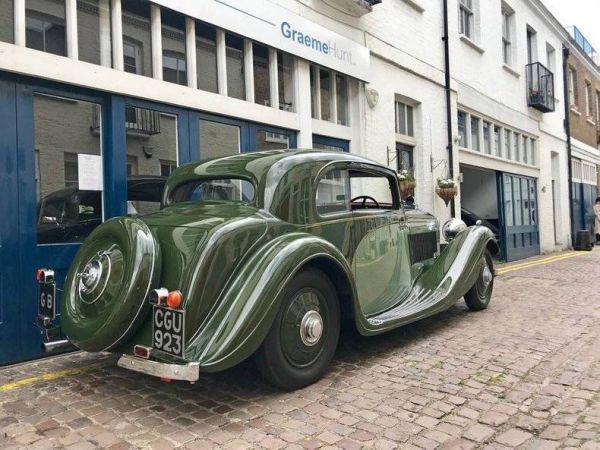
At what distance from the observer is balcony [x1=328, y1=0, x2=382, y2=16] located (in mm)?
8047

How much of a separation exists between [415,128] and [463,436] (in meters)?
8.11

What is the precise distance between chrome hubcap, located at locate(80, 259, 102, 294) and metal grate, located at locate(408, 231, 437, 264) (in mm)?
3158

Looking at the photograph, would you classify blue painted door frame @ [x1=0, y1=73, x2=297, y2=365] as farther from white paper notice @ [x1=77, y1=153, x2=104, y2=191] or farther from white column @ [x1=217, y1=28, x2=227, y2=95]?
white column @ [x1=217, y1=28, x2=227, y2=95]

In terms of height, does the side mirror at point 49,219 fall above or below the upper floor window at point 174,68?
below

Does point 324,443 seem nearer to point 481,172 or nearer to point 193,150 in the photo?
point 193,150

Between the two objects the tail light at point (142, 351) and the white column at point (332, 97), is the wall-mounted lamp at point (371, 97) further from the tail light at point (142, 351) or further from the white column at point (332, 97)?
the tail light at point (142, 351)

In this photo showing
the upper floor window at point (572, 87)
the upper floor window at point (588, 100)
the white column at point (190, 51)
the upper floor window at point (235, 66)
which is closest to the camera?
the white column at point (190, 51)

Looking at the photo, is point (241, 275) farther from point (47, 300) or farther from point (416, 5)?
point (416, 5)

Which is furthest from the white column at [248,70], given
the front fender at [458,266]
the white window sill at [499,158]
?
the white window sill at [499,158]

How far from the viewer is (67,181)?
15.6ft

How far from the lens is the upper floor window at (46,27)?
4598mm

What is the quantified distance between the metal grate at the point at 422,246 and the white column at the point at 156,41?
3.29 meters

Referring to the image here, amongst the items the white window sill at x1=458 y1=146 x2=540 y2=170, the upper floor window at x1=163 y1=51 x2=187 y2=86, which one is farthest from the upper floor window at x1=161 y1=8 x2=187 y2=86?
the white window sill at x1=458 y1=146 x2=540 y2=170

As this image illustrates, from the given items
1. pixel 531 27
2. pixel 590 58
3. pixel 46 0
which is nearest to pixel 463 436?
pixel 46 0
